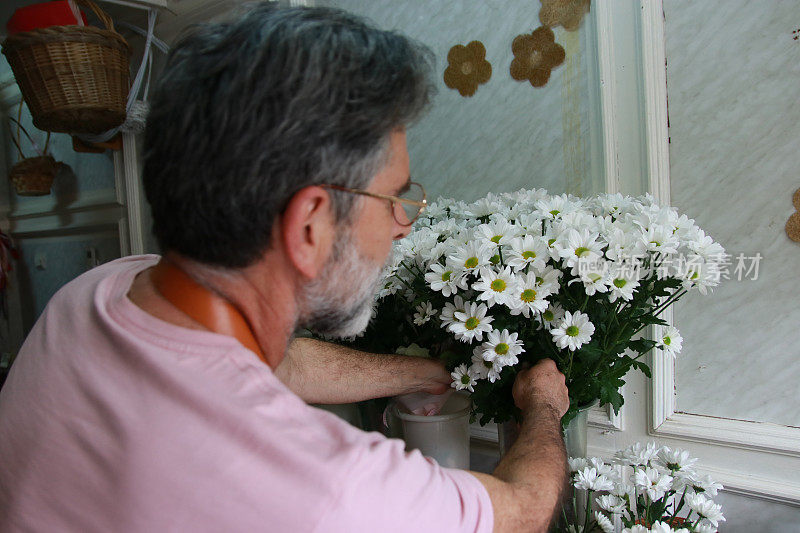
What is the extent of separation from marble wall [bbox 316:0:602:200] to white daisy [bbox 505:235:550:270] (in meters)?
0.49

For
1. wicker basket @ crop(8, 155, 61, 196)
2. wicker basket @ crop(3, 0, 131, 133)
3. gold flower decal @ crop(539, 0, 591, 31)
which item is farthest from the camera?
wicker basket @ crop(8, 155, 61, 196)

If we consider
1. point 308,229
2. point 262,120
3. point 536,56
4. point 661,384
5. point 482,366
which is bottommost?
point 661,384

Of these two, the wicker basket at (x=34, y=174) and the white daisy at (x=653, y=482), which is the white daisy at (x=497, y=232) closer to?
the white daisy at (x=653, y=482)

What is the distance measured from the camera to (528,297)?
846mm

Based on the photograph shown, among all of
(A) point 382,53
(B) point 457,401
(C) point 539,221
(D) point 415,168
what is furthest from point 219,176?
(D) point 415,168

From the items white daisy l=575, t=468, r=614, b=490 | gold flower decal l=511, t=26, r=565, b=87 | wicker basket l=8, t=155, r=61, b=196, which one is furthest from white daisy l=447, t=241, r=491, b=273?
wicker basket l=8, t=155, r=61, b=196

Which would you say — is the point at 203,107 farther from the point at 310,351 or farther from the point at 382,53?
the point at 310,351

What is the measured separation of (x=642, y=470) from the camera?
0.90 meters

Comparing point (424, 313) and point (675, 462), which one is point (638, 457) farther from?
point (424, 313)

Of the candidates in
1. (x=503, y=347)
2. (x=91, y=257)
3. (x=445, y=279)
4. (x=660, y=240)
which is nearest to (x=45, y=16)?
(x=91, y=257)

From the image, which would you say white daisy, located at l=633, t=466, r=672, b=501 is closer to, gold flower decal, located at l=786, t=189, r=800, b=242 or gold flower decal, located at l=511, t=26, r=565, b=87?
gold flower decal, located at l=786, t=189, r=800, b=242

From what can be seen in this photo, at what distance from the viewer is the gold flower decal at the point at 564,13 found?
125 centimetres

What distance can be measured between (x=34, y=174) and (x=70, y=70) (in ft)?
3.37

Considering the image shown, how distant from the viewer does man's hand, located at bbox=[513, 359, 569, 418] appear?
86 cm
